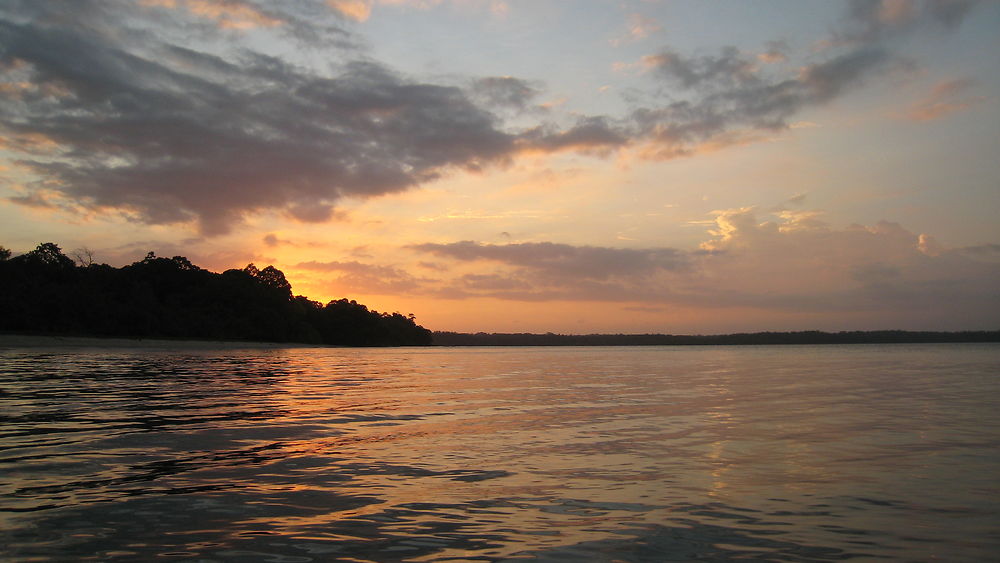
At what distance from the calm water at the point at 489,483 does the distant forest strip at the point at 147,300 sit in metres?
96.2

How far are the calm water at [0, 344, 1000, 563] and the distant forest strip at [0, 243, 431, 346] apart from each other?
9625 cm

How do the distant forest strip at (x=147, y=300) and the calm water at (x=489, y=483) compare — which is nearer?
the calm water at (x=489, y=483)

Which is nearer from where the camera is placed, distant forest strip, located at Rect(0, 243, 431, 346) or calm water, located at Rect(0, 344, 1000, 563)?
calm water, located at Rect(0, 344, 1000, 563)

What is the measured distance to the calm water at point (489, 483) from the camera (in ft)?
26.7

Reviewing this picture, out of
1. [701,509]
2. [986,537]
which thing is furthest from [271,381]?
[986,537]

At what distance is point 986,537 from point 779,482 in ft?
12.3

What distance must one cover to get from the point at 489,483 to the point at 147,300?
133327 mm

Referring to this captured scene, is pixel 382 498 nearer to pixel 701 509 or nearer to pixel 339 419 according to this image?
pixel 701 509

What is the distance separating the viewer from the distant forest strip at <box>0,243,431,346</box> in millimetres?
103688

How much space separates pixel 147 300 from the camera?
411 ft

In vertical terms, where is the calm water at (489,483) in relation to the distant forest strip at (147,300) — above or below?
below

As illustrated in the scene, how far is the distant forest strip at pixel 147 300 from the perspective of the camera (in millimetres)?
103688

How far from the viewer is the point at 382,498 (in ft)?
34.6

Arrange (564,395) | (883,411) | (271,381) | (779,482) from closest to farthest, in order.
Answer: (779,482) → (883,411) → (564,395) → (271,381)
